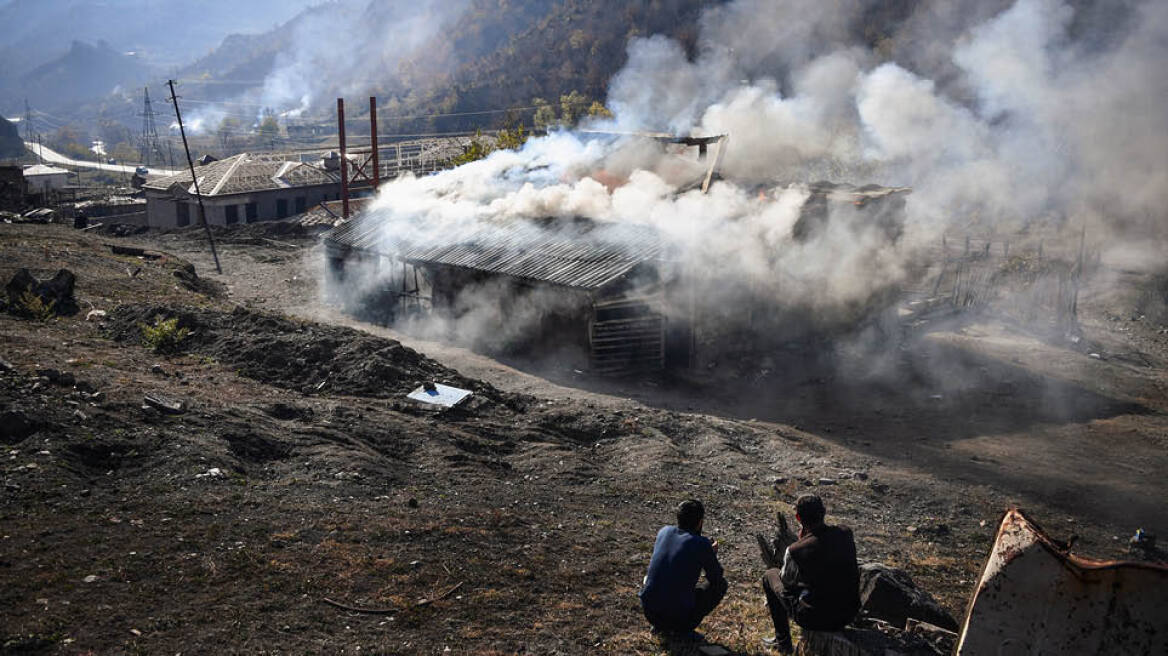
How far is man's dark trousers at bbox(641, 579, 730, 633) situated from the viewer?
5754 mm

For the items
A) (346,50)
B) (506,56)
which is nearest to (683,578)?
(506,56)

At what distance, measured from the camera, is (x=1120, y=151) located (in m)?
17.9

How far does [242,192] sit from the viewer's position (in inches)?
1646

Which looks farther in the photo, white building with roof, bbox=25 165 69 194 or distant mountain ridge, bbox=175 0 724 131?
distant mountain ridge, bbox=175 0 724 131

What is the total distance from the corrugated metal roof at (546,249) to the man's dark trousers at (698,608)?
1027 centimetres

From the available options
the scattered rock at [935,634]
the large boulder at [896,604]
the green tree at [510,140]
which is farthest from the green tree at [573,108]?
the scattered rock at [935,634]

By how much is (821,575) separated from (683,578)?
0.94 m

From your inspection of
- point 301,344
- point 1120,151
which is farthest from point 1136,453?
point 301,344

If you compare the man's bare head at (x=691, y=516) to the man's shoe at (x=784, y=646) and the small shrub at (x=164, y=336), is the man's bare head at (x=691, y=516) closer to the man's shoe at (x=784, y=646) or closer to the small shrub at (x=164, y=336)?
the man's shoe at (x=784, y=646)

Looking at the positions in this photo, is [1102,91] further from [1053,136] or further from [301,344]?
[301,344]

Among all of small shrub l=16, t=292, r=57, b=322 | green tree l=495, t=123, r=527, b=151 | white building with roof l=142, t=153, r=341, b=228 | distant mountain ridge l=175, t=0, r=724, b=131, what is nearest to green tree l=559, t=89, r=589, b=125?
distant mountain ridge l=175, t=0, r=724, b=131

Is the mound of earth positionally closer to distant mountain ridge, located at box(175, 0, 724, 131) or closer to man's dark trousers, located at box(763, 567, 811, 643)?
man's dark trousers, located at box(763, 567, 811, 643)

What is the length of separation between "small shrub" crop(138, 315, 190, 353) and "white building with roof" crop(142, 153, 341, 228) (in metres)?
29.0

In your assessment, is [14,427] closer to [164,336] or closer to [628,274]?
[164,336]
